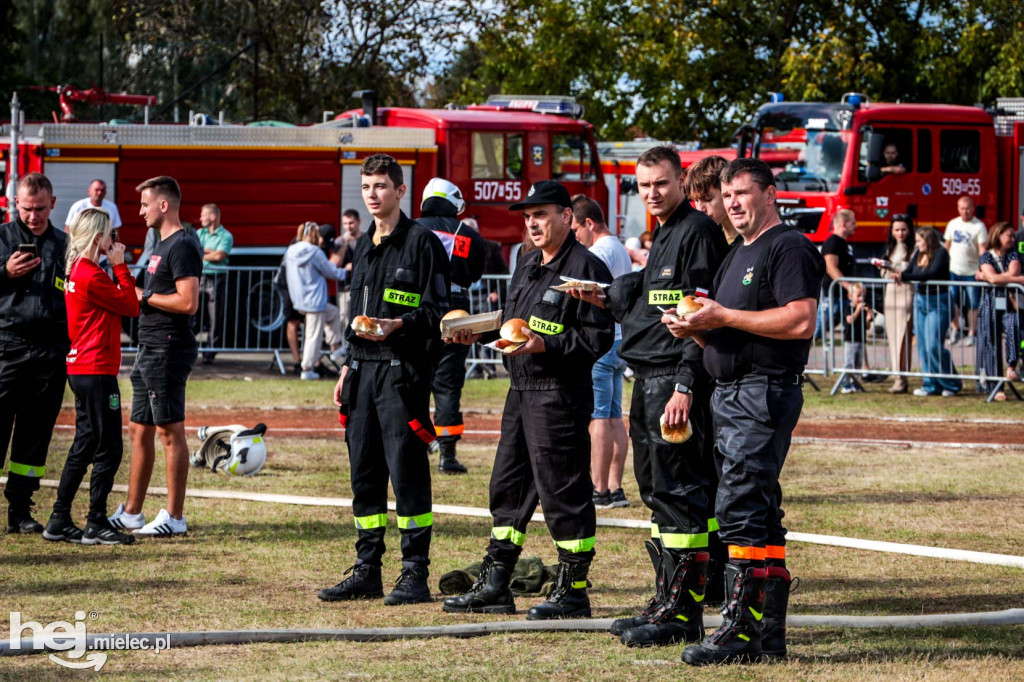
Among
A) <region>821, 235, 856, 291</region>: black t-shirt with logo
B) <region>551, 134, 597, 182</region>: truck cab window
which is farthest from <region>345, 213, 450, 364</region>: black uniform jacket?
<region>551, 134, 597, 182</region>: truck cab window

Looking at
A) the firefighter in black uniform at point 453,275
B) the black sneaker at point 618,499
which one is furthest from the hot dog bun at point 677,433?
the firefighter in black uniform at point 453,275

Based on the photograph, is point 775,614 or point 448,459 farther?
point 448,459

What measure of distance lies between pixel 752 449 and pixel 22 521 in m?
4.79

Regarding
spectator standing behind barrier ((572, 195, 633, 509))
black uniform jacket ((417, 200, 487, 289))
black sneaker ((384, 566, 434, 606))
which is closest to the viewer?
black sneaker ((384, 566, 434, 606))

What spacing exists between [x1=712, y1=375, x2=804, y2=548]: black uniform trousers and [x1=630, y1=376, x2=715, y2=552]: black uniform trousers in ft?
1.12

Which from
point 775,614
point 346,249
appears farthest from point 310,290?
point 775,614

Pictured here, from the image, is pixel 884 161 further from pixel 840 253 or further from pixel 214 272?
pixel 214 272

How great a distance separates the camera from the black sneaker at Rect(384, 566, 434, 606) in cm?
665

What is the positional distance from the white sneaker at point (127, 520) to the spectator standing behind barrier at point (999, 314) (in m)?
10.2

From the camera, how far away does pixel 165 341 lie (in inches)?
311

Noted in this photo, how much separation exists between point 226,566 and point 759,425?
3.21 m

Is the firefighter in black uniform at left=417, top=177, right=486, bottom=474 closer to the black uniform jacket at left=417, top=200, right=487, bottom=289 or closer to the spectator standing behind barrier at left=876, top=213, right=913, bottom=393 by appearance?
the black uniform jacket at left=417, top=200, right=487, bottom=289

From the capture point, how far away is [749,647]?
5.59 meters

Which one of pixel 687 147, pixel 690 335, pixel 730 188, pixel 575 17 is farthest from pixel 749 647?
pixel 575 17
